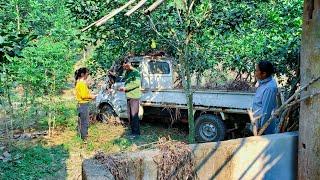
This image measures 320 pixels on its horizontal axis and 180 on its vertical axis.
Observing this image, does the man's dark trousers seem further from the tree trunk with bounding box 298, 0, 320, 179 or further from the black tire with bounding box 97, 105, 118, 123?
the tree trunk with bounding box 298, 0, 320, 179

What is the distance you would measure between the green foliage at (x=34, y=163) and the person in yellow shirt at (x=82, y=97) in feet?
2.34

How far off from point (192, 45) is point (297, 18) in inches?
90.4

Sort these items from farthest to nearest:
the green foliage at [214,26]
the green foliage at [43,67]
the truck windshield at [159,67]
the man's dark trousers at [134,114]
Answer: the truck windshield at [159,67]
the man's dark trousers at [134,114]
the green foliage at [43,67]
the green foliage at [214,26]

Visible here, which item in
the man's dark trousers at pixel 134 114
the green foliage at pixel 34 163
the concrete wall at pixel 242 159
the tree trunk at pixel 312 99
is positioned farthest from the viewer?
the man's dark trousers at pixel 134 114

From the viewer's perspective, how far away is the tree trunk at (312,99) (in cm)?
338

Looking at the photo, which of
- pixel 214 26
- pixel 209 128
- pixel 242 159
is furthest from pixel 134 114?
pixel 242 159

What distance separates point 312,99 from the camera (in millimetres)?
3479

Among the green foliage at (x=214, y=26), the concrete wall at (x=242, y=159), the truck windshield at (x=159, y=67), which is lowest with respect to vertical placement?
the concrete wall at (x=242, y=159)

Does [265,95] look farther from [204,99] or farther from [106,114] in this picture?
[106,114]

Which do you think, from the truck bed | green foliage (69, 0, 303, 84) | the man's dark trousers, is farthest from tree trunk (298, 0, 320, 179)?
the man's dark trousers

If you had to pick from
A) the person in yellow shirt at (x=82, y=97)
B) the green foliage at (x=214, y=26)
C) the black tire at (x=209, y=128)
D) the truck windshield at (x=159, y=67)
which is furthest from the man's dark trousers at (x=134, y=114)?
the black tire at (x=209, y=128)

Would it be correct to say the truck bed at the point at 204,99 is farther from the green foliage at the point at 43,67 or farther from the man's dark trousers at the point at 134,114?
the green foliage at the point at 43,67

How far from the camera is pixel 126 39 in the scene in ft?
26.1

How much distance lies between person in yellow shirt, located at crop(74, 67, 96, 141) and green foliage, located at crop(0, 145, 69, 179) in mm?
714
